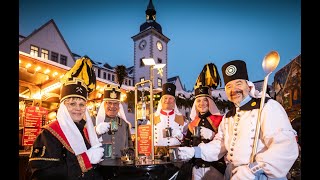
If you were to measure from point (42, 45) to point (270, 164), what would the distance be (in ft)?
73.3

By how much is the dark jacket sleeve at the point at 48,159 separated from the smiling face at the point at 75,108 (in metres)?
0.45

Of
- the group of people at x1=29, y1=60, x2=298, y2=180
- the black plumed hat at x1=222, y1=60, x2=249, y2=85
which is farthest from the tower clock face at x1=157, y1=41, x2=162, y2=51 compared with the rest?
the black plumed hat at x1=222, y1=60, x2=249, y2=85

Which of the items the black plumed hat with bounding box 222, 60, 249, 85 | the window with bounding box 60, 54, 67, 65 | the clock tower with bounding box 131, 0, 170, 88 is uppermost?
the clock tower with bounding box 131, 0, 170, 88

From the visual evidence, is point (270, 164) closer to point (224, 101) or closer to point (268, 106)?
point (268, 106)

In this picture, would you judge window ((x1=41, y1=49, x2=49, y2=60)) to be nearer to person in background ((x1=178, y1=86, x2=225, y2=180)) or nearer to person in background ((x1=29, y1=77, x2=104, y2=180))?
person in background ((x1=178, y1=86, x2=225, y2=180))

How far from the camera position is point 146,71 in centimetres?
3916

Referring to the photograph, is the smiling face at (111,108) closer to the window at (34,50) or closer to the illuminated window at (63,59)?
the window at (34,50)

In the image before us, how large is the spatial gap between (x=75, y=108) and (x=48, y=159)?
766mm

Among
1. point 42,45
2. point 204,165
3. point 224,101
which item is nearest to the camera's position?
point 204,165

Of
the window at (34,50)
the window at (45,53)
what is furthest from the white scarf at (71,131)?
the window at (45,53)

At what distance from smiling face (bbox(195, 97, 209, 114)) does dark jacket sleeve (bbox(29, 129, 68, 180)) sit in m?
2.94

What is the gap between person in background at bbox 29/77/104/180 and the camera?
2.75m

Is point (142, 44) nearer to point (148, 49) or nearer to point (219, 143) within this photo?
point (148, 49)
